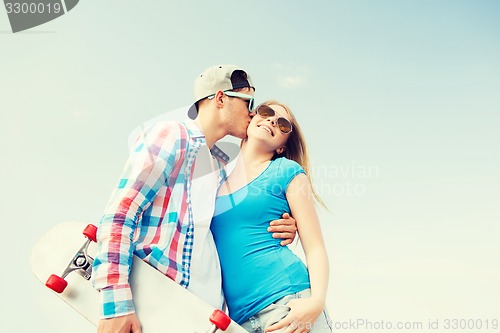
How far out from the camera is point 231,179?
2.14 m

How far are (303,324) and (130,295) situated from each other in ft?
2.07

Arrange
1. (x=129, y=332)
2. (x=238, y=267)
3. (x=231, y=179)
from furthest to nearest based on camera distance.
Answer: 1. (x=231, y=179)
2. (x=238, y=267)
3. (x=129, y=332)

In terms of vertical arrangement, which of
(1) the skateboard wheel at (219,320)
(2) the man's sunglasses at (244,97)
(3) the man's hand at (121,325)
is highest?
(2) the man's sunglasses at (244,97)

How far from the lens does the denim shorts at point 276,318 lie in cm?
179

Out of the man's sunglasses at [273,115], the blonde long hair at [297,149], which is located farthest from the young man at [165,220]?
the blonde long hair at [297,149]

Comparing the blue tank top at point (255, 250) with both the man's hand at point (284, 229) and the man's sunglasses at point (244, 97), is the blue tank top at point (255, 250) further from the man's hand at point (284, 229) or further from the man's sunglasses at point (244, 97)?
the man's sunglasses at point (244, 97)

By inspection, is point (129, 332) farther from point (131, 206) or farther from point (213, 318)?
point (131, 206)

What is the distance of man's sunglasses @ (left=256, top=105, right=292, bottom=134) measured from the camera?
2246 millimetres

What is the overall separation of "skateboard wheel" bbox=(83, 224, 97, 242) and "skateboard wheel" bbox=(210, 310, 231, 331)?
0.54 metres

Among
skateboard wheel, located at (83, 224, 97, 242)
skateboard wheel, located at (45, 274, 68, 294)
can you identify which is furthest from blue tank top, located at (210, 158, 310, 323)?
skateboard wheel, located at (45, 274, 68, 294)

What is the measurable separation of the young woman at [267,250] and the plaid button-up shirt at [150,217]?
0.21 m

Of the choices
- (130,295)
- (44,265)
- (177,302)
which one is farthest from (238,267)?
(44,265)

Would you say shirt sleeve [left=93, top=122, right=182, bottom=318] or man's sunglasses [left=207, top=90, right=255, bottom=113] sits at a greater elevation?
man's sunglasses [left=207, top=90, right=255, bottom=113]

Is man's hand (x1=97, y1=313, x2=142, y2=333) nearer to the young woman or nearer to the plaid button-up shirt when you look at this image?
the plaid button-up shirt
